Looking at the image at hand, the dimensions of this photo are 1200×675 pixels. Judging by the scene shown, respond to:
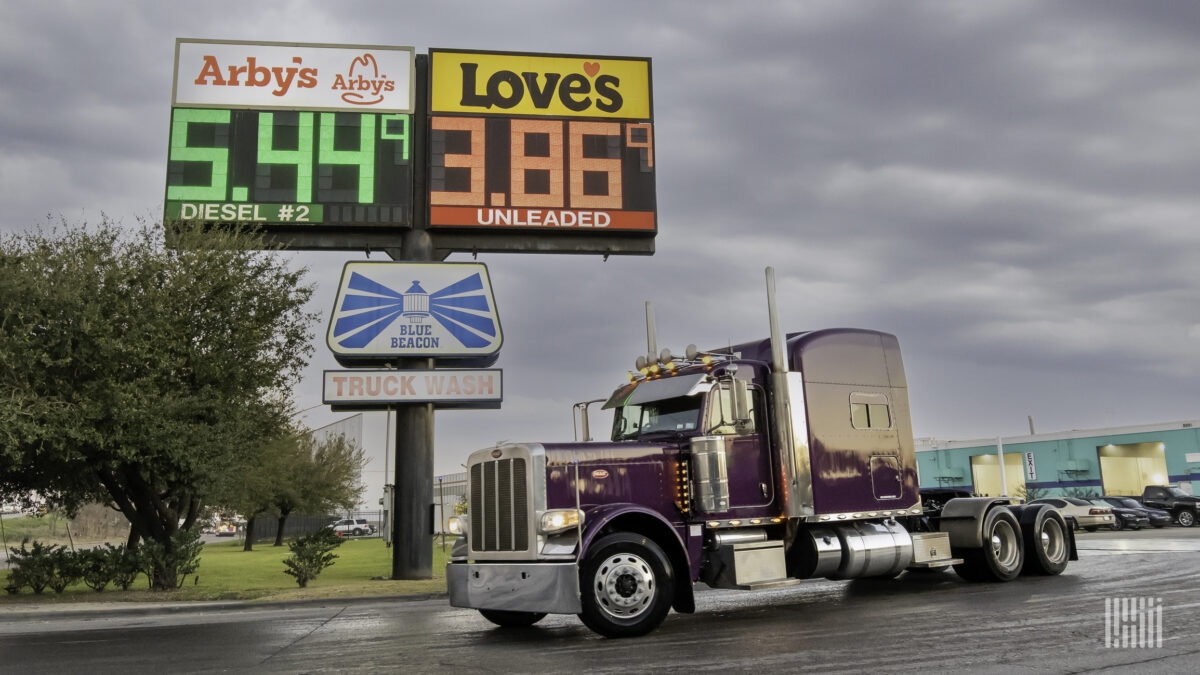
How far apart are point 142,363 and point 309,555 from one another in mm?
5295

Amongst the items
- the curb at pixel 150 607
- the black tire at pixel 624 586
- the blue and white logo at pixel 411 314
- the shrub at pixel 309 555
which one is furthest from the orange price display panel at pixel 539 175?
the black tire at pixel 624 586

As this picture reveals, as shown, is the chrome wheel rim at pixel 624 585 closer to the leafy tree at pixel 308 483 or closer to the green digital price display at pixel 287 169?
the green digital price display at pixel 287 169

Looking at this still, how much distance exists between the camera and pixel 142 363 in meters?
16.6

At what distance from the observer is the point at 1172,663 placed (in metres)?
6.39

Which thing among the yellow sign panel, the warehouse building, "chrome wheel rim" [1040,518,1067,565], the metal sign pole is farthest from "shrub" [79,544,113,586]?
the warehouse building

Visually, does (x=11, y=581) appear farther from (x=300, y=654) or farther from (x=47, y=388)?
(x=300, y=654)

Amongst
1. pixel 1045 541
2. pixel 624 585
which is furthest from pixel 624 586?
pixel 1045 541

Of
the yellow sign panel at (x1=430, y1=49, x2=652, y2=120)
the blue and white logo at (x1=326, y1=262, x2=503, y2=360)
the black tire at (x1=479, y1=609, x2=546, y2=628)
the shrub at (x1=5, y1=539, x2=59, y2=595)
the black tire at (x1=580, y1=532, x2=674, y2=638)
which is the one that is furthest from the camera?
the yellow sign panel at (x1=430, y1=49, x2=652, y2=120)

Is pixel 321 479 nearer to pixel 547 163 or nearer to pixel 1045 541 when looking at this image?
pixel 547 163

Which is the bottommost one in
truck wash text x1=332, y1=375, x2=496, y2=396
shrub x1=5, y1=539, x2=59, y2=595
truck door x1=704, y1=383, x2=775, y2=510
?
shrub x1=5, y1=539, x2=59, y2=595

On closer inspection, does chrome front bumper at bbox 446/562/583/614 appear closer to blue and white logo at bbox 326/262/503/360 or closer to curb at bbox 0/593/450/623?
curb at bbox 0/593/450/623

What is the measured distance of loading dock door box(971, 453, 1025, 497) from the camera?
6212cm

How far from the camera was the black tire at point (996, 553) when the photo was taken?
12.5 metres

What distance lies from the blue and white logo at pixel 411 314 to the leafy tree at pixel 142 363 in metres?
1.20
